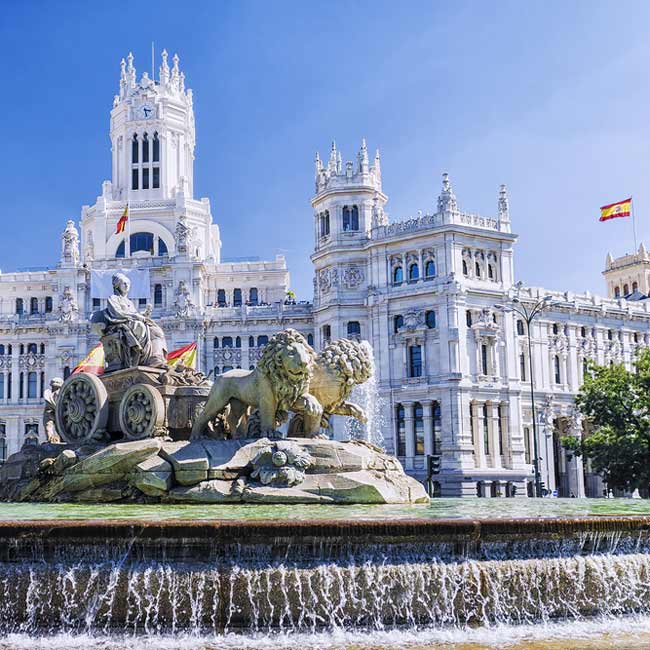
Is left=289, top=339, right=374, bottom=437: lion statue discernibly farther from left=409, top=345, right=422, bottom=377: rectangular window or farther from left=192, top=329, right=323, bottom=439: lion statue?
left=409, top=345, right=422, bottom=377: rectangular window

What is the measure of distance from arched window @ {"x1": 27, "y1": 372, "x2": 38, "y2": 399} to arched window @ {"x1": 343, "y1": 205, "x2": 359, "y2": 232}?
3066 cm

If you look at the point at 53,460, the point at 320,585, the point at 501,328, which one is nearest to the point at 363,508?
the point at 320,585

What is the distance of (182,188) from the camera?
299ft

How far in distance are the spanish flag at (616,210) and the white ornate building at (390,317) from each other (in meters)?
6.98

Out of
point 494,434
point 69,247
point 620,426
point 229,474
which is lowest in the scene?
point 494,434

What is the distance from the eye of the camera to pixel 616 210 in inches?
2990

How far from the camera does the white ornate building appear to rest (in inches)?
2640

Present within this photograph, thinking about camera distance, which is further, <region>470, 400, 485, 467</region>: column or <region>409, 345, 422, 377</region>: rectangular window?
<region>409, 345, 422, 377</region>: rectangular window

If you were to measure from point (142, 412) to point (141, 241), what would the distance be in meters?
70.0

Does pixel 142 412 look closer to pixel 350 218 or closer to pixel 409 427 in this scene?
pixel 409 427

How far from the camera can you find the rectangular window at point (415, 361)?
68.4 metres

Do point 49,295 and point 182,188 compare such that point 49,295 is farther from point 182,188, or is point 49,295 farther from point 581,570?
point 581,570

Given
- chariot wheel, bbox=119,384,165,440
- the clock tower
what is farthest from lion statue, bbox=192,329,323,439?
the clock tower

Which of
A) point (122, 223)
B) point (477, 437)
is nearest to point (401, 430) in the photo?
point (477, 437)
